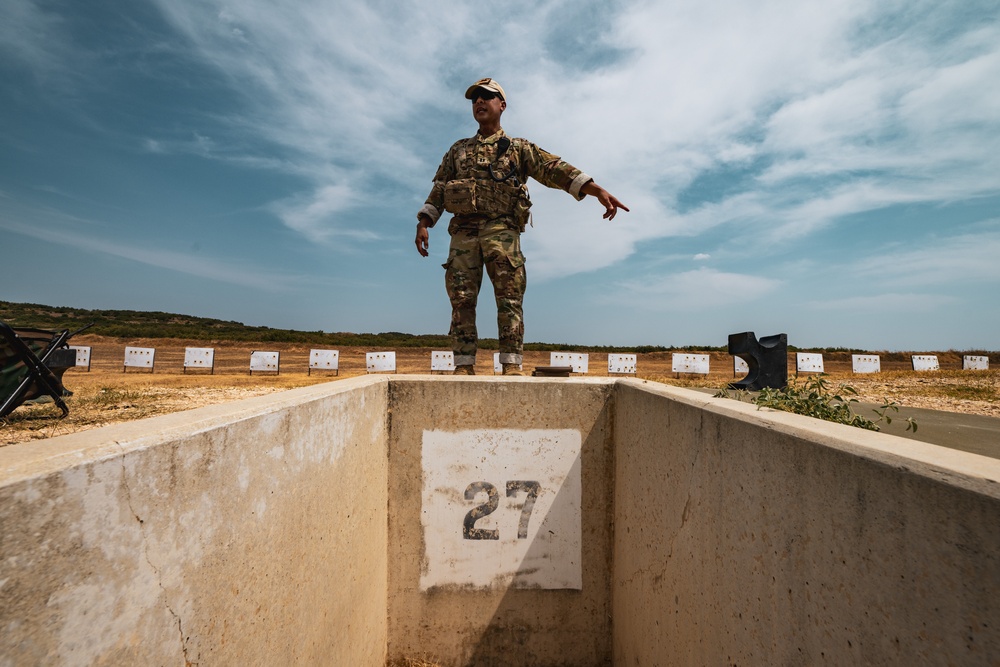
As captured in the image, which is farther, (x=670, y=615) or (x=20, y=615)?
(x=670, y=615)

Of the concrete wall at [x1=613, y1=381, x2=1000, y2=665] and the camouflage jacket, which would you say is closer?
the concrete wall at [x1=613, y1=381, x2=1000, y2=665]

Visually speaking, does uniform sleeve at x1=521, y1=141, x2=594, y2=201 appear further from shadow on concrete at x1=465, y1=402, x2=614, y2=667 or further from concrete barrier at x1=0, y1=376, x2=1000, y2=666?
shadow on concrete at x1=465, y1=402, x2=614, y2=667

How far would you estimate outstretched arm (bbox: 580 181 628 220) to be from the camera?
12.0 feet

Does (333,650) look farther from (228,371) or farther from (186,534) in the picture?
(228,371)

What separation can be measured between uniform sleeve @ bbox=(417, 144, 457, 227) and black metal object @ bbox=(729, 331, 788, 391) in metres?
2.55

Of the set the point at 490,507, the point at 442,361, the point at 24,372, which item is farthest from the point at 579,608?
the point at 442,361

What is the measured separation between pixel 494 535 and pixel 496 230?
2.21 metres

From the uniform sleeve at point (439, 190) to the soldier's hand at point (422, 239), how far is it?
83mm

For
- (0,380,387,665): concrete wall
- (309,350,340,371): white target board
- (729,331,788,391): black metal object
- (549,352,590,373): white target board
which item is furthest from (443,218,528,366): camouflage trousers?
(309,350,340,371): white target board

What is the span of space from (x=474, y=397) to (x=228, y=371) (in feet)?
56.8

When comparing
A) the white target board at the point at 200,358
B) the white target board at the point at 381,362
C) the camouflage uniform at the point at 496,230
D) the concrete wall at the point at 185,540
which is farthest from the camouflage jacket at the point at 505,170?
the white target board at the point at 200,358

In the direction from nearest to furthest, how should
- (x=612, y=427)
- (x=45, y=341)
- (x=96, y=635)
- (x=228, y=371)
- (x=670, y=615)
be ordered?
1. (x=96, y=635)
2. (x=670, y=615)
3. (x=612, y=427)
4. (x=45, y=341)
5. (x=228, y=371)

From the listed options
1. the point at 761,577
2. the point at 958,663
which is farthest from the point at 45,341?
the point at 958,663

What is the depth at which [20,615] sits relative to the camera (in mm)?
735
